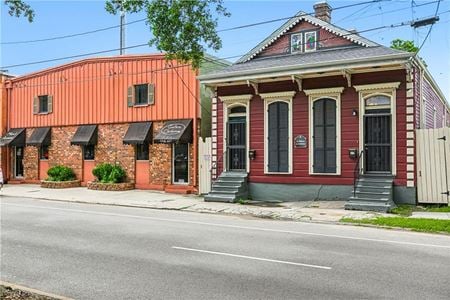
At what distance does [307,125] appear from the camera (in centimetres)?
1739

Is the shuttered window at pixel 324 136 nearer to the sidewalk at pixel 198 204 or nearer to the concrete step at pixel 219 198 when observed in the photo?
the sidewalk at pixel 198 204

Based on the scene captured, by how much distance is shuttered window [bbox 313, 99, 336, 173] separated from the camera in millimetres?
16984

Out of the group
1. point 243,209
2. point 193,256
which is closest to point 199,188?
point 243,209

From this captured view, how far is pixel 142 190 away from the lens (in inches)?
874

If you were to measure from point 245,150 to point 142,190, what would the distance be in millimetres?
6187

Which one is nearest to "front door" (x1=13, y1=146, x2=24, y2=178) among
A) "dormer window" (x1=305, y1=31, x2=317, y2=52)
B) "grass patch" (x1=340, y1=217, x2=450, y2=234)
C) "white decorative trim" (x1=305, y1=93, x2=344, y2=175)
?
"dormer window" (x1=305, y1=31, x2=317, y2=52)

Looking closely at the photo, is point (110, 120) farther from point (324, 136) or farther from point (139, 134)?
point (324, 136)

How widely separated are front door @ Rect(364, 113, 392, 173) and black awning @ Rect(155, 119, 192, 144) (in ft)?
26.7

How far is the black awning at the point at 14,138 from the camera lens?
26.9m

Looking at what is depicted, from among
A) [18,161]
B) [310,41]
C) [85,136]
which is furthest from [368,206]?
[18,161]

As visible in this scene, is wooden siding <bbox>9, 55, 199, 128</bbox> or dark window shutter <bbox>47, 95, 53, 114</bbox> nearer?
wooden siding <bbox>9, 55, 199, 128</bbox>

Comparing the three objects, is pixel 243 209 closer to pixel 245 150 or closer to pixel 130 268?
pixel 245 150

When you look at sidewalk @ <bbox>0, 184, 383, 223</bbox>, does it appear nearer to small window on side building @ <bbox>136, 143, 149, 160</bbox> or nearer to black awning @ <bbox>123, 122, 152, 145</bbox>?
small window on side building @ <bbox>136, 143, 149, 160</bbox>

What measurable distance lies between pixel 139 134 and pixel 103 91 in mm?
3992
